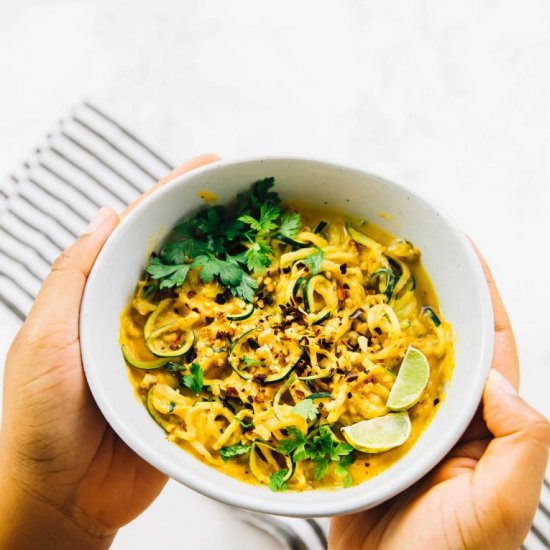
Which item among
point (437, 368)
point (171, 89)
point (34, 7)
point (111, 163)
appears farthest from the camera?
point (34, 7)

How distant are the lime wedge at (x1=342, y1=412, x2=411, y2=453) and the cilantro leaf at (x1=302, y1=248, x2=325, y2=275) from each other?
71 centimetres

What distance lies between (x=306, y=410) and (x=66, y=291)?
3.92 feet

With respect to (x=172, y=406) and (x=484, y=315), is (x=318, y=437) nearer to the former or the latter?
(x=172, y=406)

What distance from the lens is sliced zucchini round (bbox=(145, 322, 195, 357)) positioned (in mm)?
3131

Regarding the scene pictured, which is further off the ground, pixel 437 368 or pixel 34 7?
pixel 34 7

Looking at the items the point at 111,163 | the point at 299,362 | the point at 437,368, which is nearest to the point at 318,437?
the point at 299,362

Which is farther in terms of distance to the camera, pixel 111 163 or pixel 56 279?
pixel 111 163

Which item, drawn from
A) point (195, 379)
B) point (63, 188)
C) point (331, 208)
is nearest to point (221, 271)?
point (195, 379)

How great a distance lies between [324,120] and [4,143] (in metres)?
2.26

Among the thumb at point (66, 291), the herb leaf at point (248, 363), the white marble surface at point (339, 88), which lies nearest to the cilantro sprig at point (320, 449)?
the herb leaf at point (248, 363)

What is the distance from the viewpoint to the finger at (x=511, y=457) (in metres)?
2.85

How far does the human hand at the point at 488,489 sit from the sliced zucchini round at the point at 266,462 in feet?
1.88

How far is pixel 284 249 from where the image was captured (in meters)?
3.34

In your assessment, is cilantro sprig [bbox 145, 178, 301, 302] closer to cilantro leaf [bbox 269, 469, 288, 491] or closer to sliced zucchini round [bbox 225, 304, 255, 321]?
sliced zucchini round [bbox 225, 304, 255, 321]
